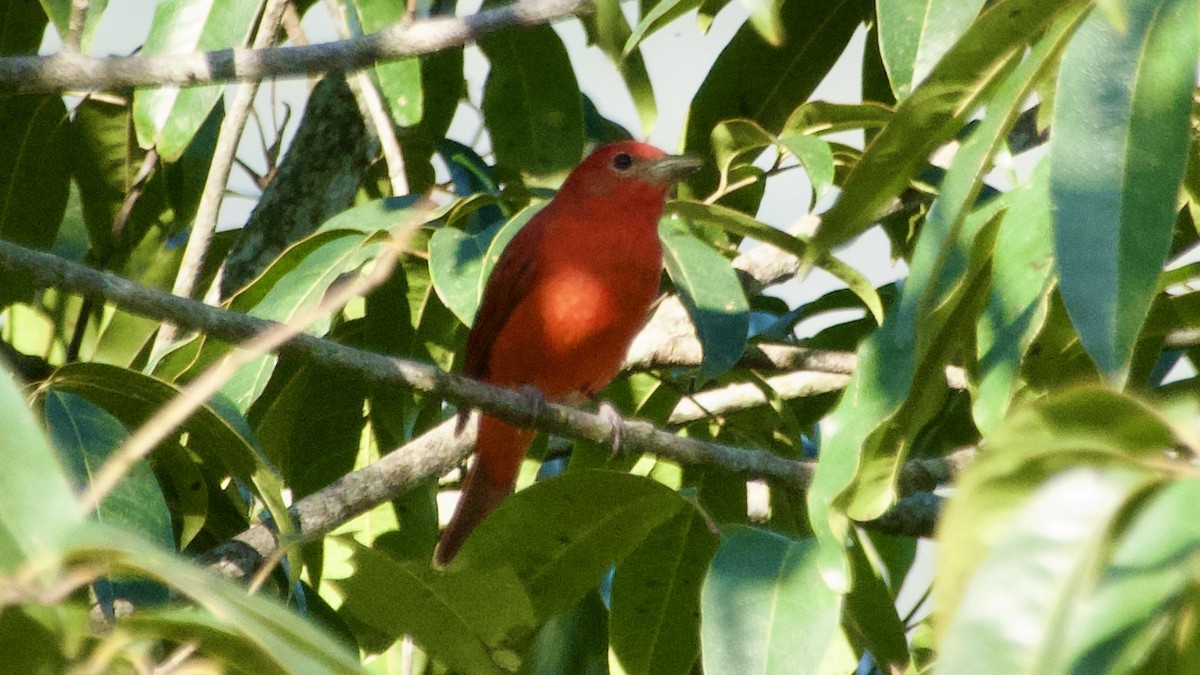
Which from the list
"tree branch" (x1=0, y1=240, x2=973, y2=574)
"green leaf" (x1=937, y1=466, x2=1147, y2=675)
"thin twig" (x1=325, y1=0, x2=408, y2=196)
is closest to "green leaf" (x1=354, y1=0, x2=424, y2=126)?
"thin twig" (x1=325, y1=0, x2=408, y2=196)

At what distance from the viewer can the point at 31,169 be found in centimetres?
465

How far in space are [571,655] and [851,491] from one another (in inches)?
61.3

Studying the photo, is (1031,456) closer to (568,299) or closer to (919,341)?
(919,341)

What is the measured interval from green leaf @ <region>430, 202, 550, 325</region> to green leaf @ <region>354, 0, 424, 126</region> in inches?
16.4

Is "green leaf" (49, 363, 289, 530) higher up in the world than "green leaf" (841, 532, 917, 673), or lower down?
higher up

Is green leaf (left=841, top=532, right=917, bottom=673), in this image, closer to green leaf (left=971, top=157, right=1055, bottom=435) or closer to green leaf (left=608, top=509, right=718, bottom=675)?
green leaf (left=608, top=509, right=718, bottom=675)

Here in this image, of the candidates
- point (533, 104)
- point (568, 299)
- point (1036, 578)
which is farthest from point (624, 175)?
point (1036, 578)

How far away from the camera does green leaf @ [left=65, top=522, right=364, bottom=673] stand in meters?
1.20

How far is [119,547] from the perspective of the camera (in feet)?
3.92

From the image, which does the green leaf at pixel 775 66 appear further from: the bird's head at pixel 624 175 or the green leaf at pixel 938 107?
the green leaf at pixel 938 107

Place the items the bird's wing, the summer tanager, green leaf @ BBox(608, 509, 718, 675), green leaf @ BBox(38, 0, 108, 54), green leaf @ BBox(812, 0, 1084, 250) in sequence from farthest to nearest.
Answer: the bird's wing
the summer tanager
green leaf @ BBox(608, 509, 718, 675)
green leaf @ BBox(38, 0, 108, 54)
green leaf @ BBox(812, 0, 1084, 250)

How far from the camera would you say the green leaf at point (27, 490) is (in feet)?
4.00

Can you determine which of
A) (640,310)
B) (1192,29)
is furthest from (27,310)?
(1192,29)

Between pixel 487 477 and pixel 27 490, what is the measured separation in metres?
3.52
